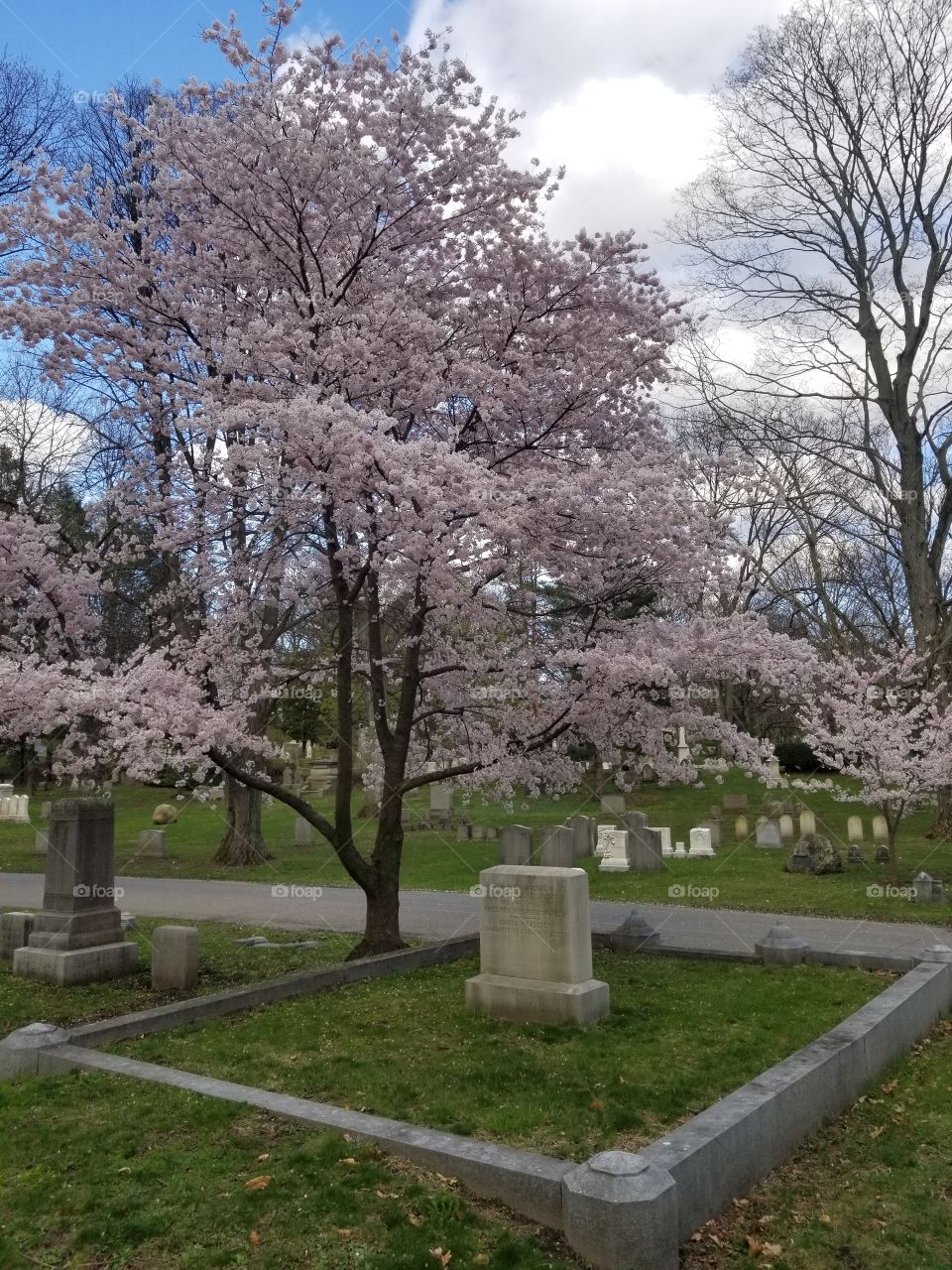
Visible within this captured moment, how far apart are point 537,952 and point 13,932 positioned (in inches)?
268

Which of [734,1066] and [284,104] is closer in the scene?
[734,1066]

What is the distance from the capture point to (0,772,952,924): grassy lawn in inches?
624

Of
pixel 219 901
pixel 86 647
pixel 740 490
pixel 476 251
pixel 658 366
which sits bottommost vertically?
pixel 219 901

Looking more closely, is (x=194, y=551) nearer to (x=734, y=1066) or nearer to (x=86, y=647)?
(x=86, y=647)

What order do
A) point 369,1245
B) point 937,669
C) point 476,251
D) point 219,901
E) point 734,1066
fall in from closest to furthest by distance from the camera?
point 369,1245, point 734,1066, point 476,251, point 219,901, point 937,669

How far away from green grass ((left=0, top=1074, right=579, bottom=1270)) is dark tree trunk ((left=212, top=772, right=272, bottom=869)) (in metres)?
16.0

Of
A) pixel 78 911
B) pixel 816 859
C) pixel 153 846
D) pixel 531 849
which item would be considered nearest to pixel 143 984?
pixel 78 911

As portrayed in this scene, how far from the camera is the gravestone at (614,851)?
784 inches

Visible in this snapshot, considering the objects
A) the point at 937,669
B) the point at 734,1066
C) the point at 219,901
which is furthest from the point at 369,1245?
the point at 937,669

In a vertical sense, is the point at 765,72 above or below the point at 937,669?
above

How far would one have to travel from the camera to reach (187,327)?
10.6m

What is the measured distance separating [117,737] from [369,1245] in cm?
551

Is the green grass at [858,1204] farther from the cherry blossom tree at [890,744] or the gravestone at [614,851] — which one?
the gravestone at [614,851]

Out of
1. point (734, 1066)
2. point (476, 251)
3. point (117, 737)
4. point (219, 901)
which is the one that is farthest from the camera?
point (219, 901)
